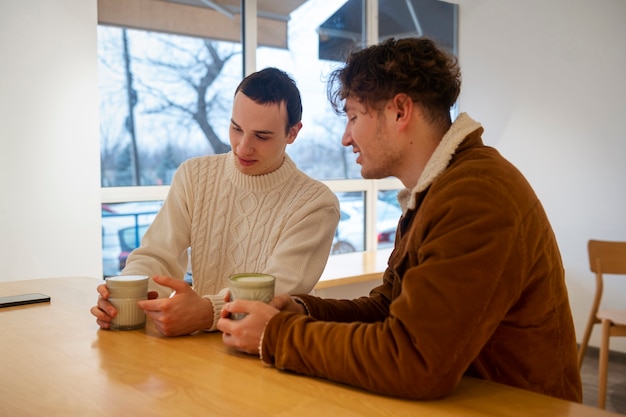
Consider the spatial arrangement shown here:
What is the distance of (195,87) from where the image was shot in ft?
13.3

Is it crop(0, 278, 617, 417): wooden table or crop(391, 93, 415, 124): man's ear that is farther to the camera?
crop(391, 93, 415, 124): man's ear

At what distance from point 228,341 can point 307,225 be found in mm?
606

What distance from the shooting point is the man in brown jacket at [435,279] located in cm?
108

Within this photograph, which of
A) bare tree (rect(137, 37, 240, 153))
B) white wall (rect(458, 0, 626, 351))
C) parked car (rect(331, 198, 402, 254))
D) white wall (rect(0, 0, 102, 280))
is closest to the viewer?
white wall (rect(0, 0, 102, 280))

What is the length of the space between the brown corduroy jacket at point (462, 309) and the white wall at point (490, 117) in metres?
2.39

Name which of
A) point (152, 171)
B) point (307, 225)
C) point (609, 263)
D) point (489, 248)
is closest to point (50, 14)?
point (152, 171)

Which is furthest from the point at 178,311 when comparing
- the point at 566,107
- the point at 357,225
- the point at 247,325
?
the point at 566,107

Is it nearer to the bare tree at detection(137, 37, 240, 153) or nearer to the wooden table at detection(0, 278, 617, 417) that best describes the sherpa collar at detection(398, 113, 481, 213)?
the wooden table at detection(0, 278, 617, 417)

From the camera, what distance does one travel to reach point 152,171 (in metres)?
3.88

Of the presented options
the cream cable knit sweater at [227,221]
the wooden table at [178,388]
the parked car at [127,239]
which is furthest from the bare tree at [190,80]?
the wooden table at [178,388]

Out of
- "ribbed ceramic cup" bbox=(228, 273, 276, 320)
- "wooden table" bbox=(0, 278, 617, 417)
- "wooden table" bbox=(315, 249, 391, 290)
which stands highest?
"ribbed ceramic cup" bbox=(228, 273, 276, 320)

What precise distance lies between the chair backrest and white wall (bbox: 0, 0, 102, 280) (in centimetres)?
267

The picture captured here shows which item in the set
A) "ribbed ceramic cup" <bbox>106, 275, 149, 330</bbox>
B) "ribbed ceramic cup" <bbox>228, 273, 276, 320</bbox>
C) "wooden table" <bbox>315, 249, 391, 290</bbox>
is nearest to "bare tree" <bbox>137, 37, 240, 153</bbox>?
"wooden table" <bbox>315, 249, 391, 290</bbox>

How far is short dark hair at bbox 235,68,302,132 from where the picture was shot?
185 centimetres
